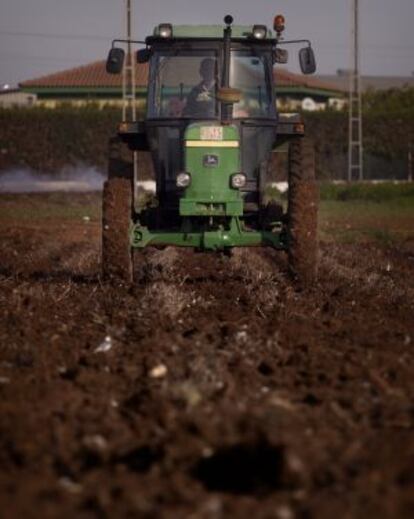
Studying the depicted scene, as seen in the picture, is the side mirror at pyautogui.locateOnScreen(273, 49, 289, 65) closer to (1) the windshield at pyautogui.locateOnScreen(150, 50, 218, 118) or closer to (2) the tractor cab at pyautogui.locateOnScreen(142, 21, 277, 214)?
(2) the tractor cab at pyautogui.locateOnScreen(142, 21, 277, 214)

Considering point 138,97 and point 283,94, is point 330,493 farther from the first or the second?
point 283,94

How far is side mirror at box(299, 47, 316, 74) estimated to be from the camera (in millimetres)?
12500

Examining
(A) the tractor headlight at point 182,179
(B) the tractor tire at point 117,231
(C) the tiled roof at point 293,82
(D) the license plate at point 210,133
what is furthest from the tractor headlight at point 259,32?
(C) the tiled roof at point 293,82

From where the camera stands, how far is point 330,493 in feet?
15.5

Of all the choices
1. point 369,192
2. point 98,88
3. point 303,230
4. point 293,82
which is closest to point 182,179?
point 303,230

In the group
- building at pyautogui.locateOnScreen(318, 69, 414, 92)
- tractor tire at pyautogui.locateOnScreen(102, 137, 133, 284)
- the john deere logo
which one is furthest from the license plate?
building at pyautogui.locateOnScreen(318, 69, 414, 92)

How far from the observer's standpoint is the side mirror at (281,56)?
13.0 meters

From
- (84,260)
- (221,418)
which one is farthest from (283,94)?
(221,418)

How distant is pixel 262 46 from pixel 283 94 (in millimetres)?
49626

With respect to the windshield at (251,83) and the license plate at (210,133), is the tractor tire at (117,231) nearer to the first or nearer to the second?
the license plate at (210,133)

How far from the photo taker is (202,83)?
12586 mm

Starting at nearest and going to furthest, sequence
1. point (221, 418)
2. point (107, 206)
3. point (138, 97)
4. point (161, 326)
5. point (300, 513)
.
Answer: point (300, 513) → point (221, 418) → point (161, 326) → point (107, 206) → point (138, 97)

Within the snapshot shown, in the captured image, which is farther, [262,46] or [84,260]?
[84,260]

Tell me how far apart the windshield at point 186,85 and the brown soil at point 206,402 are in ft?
6.42
